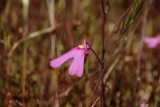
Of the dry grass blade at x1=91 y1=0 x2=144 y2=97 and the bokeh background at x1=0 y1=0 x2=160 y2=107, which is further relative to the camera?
the bokeh background at x1=0 y1=0 x2=160 y2=107

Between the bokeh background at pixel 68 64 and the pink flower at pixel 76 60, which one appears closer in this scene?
the pink flower at pixel 76 60

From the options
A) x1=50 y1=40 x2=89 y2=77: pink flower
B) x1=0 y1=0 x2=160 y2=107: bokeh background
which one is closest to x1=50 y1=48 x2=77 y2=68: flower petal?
x1=50 y1=40 x2=89 y2=77: pink flower

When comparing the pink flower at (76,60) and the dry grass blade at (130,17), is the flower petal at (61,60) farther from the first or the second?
the dry grass blade at (130,17)

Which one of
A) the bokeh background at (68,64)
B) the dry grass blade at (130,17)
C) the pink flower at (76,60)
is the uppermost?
the dry grass blade at (130,17)

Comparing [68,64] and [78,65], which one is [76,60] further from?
[68,64]

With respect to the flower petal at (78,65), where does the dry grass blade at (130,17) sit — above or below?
above

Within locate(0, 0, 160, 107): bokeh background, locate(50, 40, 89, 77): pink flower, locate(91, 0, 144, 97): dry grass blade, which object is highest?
locate(91, 0, 144, 97): dry grass blade

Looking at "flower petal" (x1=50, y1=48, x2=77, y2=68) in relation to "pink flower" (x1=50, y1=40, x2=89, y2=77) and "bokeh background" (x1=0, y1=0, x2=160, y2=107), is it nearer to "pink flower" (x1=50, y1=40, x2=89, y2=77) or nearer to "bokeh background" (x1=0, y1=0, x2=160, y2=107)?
"pink flower" (x1=50, y1=40, x2=89, y2=77)

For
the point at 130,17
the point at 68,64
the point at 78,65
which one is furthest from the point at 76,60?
the point at 68,64

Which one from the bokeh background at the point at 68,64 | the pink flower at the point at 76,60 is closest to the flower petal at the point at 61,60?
the pink flower at the point at 76,60
